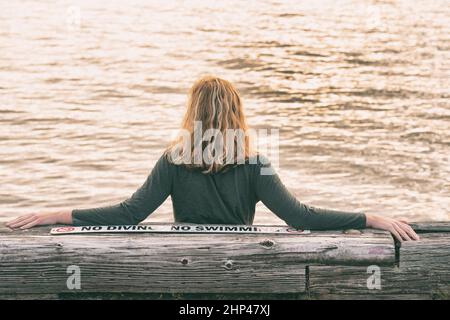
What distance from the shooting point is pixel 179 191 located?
508cm

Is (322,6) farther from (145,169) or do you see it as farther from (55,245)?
(55,245)

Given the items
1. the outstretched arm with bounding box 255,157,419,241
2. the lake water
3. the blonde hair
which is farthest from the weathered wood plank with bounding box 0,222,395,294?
the lake water

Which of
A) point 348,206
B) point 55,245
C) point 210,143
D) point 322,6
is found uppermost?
point 322,6

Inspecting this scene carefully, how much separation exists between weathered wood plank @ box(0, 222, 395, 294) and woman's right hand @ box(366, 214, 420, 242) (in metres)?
0.08

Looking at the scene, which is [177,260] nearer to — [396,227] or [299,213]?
[299,213]

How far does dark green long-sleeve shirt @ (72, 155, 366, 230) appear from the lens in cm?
498

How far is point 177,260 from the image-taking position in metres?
4.78

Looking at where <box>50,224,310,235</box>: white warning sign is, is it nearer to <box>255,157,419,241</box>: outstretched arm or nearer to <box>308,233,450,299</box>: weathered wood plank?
<box>255,157,419,241</box>: outstretched arm

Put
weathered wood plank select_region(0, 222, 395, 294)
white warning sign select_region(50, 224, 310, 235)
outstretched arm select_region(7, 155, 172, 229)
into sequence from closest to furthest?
weathered wood plank select_region(0, 222, 395, 294), white warning sign select_region(50, 224, 310, 235), outstretched arm select_region(7, 155, 172, 229)

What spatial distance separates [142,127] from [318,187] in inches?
146

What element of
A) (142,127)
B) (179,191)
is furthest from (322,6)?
(179,191)

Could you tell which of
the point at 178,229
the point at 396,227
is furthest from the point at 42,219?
the point at 396,227

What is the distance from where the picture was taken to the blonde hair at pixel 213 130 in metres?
4.93

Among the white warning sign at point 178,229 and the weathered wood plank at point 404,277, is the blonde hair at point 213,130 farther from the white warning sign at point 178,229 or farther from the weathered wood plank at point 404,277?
the weathered wood plank at point 404,277
